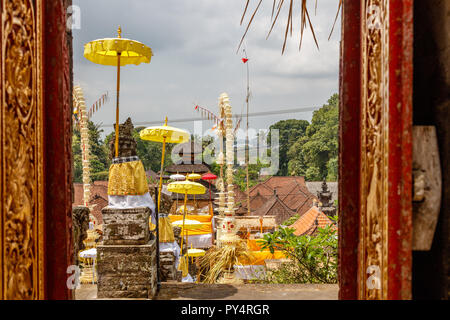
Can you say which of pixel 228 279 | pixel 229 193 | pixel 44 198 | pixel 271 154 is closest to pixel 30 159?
pixel 44 198

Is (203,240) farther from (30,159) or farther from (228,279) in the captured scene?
(30,159)

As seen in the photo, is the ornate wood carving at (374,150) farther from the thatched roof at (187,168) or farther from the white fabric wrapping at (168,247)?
the thatched roof at (187,168)

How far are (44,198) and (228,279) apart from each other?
5.58 metres

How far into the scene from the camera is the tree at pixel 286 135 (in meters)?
37.0

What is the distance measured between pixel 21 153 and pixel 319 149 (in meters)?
30.7

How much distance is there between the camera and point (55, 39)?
57.9 inches

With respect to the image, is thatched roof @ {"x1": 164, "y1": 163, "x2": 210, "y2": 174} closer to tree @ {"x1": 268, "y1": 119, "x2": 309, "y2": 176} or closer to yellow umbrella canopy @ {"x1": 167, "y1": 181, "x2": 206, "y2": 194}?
tree @ {"x1": 268, "y1": 119, "x2": 309, "y2": 176}

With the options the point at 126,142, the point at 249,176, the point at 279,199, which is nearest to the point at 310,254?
the point at 126,142

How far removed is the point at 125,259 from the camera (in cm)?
325

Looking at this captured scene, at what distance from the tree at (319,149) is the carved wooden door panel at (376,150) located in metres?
27.7

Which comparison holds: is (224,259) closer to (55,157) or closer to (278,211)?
(55,157)

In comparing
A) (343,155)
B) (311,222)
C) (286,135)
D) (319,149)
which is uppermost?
(286,135)

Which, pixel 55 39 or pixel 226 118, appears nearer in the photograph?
pixel 55 39

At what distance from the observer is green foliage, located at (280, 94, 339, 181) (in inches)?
1190
